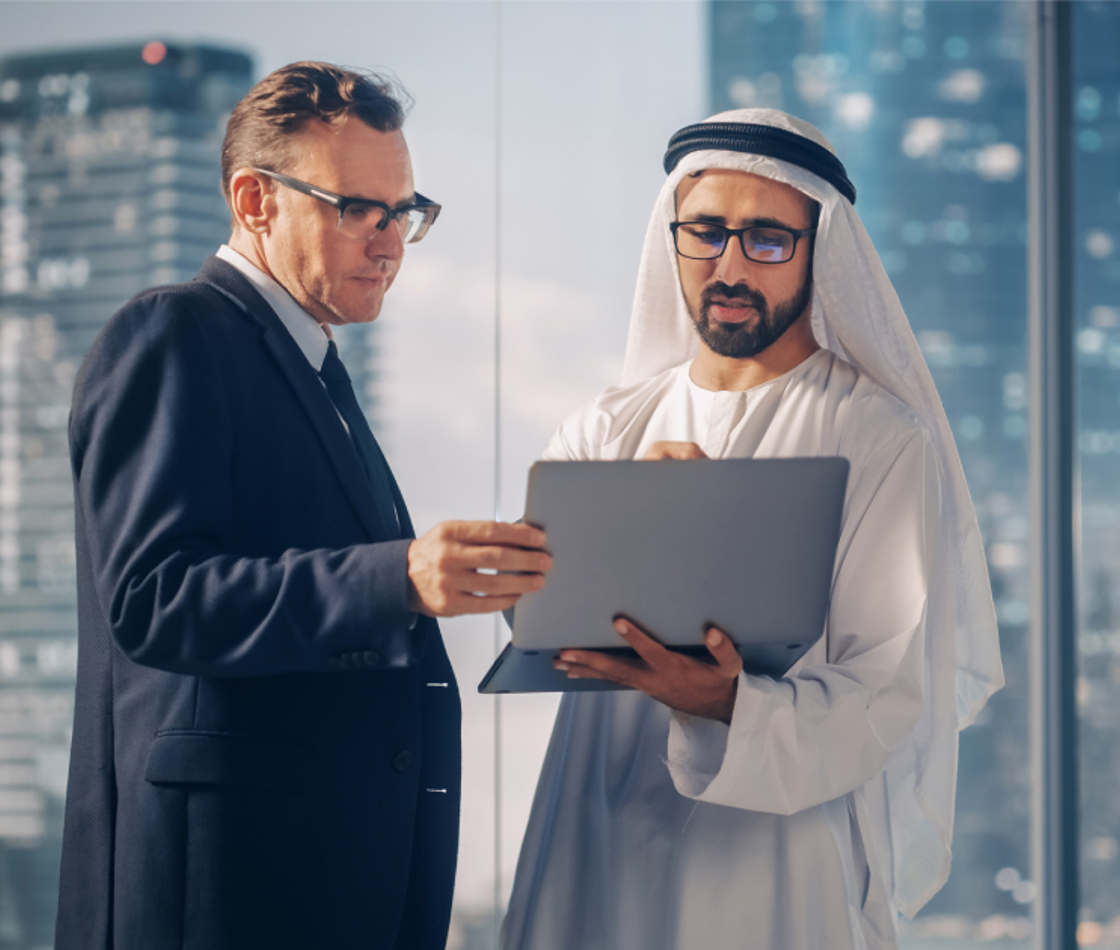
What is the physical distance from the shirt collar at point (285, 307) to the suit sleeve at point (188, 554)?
18 cm

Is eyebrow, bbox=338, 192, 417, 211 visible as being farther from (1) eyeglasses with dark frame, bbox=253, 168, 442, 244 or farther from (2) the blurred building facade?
(2) the blurred building facade

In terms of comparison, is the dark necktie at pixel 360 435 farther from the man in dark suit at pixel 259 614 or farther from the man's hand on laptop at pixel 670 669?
the man's hand on laptop at pixel 670 669

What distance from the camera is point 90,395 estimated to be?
47.3 inches

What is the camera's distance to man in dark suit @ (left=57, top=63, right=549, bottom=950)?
1126 mm

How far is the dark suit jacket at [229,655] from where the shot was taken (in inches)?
44.6

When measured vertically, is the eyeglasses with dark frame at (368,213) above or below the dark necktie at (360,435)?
above

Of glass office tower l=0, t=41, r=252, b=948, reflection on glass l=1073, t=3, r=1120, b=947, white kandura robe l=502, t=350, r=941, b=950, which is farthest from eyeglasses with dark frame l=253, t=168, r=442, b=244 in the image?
reflection on glass l=1073, t=3, r=1120, b=947

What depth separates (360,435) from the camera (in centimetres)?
148

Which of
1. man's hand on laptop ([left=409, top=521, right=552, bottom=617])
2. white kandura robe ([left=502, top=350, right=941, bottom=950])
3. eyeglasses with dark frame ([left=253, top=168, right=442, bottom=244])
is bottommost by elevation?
white kandura robe ([left=502, top=350, right=941, bottom=950])

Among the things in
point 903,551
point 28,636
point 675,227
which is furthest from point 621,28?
point 28,636

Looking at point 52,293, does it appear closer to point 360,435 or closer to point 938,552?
point 360,435

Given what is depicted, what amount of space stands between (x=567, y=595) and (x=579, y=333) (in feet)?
4.80

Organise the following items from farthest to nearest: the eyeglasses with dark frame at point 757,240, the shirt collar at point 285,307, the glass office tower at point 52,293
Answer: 1. the glass office tower at point 52,293
2. the eyeglasses with dark frame at point 757,240
3. the shirt collar at point 285,307

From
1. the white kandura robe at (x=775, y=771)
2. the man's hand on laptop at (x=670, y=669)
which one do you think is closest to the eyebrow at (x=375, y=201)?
the white kandura robe at (x=775, y=771)
